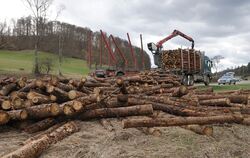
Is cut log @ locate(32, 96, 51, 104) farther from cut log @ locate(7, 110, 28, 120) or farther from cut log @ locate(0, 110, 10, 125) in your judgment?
cut log @ locate(0, 110, 10, 125)

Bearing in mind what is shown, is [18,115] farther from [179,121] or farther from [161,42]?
[161,42]

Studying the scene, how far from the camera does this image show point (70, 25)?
6931 cm

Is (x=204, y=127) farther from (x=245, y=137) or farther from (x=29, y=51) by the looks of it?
(x=29, y=51)

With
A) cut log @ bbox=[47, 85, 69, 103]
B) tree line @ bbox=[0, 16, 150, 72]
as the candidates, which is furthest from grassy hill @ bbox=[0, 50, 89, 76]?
cut log @ bbox=[47, 85, 69, 103]

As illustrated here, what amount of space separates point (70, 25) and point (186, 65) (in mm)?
46273

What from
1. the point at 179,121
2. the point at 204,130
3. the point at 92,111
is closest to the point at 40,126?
the point at 92,111

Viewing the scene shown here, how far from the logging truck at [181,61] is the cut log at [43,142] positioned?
59.5 feet

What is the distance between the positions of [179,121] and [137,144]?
1.46 metres

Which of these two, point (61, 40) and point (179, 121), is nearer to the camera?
point (179, 121)

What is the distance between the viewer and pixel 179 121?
7.84 meters

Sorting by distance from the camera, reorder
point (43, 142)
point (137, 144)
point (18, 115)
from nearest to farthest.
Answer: point (43, 142) < point (137, 144) < point (18, 115)

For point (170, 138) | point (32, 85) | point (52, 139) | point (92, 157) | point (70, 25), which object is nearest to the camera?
point (92, 157)

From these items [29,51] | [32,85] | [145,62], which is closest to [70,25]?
[29,51]

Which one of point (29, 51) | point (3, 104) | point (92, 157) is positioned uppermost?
point (29, 51)
